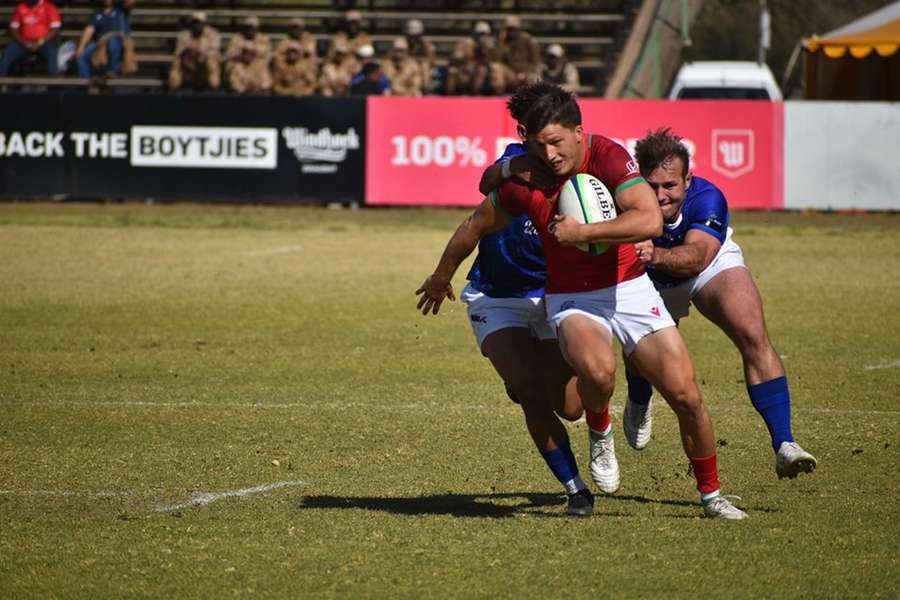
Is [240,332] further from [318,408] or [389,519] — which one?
[389,519]

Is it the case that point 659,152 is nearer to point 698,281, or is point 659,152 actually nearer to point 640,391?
point 698,281

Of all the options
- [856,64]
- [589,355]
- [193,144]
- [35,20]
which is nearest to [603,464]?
[589,355]

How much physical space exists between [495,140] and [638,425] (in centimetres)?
1571

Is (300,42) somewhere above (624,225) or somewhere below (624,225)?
below

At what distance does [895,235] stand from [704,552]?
54.6 ft

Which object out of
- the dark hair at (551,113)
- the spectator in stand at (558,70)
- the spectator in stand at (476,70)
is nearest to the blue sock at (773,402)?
the dark hair at (551,113)

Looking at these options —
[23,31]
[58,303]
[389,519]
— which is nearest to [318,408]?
[389,519]

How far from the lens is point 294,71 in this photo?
27.3 m

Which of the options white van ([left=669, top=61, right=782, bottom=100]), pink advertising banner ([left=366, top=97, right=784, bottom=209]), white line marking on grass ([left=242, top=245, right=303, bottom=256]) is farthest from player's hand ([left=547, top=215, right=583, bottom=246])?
white van ([left=669, top=61, right=782, bottom=100])

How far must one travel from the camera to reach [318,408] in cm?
1062

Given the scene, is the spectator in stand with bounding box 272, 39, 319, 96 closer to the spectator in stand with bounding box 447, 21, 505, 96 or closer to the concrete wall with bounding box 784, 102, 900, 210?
the spectator in stand with bounding box 447, 21, 505, 96

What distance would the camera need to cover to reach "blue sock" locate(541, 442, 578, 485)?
7.55 meters

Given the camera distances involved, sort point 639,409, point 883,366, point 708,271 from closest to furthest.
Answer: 1. point 708,271
2. point 639,409
3. point 883,366

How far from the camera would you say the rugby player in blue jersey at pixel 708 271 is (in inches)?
321
